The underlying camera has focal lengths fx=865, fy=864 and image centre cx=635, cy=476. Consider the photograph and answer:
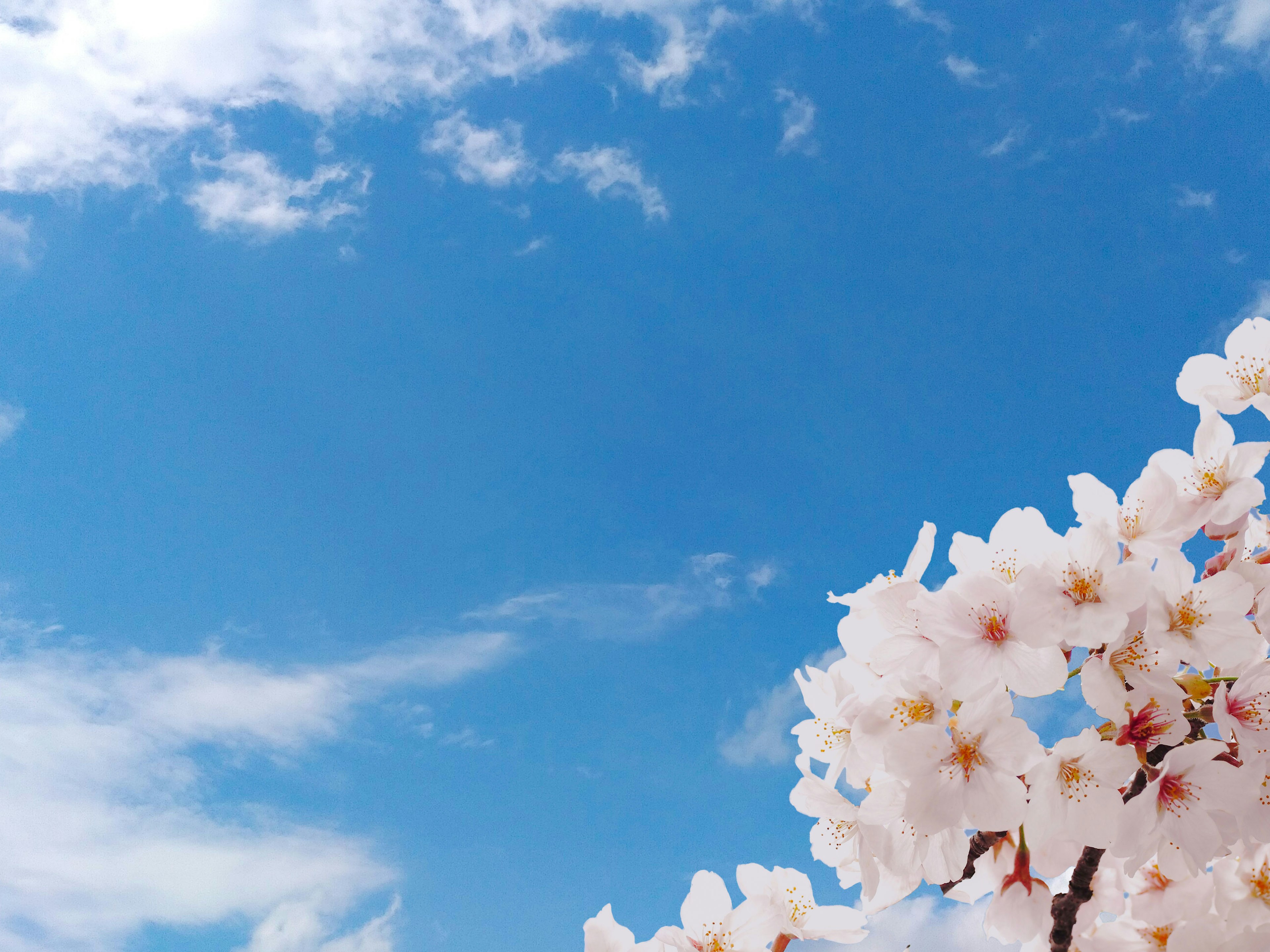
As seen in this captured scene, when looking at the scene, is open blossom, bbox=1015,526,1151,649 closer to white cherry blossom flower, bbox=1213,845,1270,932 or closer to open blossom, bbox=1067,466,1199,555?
open blossom, bbox=1067,466,1199,555

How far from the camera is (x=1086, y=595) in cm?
199

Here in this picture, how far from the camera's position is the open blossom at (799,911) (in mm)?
2244

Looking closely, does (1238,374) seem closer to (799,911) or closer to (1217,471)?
(1217,471)

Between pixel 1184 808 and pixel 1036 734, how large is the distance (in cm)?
44

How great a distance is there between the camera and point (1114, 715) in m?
1.90

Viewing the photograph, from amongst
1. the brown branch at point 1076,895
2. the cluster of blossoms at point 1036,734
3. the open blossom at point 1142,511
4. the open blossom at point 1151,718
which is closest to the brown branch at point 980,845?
the cluster of blossoms at point 1036,734

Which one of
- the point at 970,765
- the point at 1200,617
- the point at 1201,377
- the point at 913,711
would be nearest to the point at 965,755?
the point at 970,765

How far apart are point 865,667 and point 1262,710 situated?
2.86ft

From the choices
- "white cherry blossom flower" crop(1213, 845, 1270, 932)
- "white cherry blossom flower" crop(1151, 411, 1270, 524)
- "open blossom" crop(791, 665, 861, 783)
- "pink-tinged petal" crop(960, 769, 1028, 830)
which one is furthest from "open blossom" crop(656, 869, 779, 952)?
"white cherry blossom flower" crop(1151, 411, 1270, 524)

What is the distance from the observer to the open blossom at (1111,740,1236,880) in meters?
1.92

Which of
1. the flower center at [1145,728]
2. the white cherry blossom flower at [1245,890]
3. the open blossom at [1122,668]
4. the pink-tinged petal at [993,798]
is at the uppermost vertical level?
the open blossom at [1122,668]

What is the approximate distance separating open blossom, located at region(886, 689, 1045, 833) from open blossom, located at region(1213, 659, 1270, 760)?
44 cm

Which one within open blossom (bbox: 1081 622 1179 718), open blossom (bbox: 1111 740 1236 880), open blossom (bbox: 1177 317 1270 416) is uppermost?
open blossom (bbox: 1177 317 1270 416)

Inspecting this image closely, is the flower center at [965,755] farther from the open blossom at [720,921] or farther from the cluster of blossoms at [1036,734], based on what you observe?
the open blossom at [720,921]
